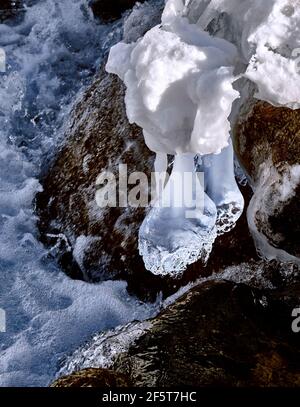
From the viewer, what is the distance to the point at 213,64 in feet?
8.79

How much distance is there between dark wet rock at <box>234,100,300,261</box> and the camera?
3.18m

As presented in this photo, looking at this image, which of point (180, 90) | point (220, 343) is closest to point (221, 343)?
point (220, 343)

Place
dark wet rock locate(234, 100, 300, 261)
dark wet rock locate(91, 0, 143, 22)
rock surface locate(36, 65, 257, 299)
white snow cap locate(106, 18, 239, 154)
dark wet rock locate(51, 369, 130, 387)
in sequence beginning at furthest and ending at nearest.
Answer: dark wet rock locate(91, 0, 143, 22)
rock surface locate(36, 65, 257, 299)
dark wet rock locate(234, 100, 300, 261)
dark wet rock locate(51, 369, 130, 387)
white snow cap locate(106, 18, 239, 154)

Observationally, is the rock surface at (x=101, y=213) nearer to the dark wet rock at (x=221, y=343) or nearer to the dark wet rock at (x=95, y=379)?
the dark wet rock at (x=221, y=343)

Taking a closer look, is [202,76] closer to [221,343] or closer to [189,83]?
[189,83]

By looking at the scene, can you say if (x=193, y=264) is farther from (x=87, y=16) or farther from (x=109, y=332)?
(x=87, y=16)

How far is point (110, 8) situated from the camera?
523 cm

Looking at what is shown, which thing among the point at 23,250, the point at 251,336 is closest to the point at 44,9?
the point at 23,250

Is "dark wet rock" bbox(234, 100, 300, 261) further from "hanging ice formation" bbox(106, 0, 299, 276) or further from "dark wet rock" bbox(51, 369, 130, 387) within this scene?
"dark wet rock" bbox(51, 369, 130, 387)

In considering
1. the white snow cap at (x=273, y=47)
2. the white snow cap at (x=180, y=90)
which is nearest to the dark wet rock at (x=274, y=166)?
the white snow cap at (x=273, y=47)

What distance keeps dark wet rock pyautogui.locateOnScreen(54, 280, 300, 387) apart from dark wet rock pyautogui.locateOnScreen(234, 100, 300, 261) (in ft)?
0.97

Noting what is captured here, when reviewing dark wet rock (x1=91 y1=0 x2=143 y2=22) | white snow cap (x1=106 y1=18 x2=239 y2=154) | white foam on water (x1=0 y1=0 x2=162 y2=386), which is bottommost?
white foam on water (x1=0 y1=0 x2=162 y2=386)

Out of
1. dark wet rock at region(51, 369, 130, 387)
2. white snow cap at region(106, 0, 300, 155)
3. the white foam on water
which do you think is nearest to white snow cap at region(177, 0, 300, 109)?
white snow cap at region(106, 0, 300, 155)

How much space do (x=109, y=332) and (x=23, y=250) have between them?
0.93 meters
